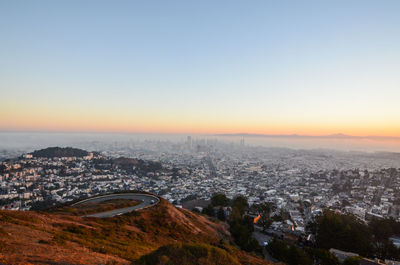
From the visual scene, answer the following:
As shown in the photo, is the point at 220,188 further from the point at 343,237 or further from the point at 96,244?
the point at 96,244

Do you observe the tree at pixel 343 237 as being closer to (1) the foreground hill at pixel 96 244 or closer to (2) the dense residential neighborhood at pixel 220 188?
(2) the dense residential neighborhood at pixel 220 188

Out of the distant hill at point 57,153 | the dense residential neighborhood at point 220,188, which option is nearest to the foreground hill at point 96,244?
the dense residential neighborhood at point 220,188

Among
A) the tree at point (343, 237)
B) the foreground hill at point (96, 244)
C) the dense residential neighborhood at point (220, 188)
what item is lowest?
the dense residential neighborhood at point (220, 188)

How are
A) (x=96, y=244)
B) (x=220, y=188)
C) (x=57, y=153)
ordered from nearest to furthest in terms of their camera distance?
1. (x=96, y=244)
2. (x=220, y=188)
3. (x=57, y=153)

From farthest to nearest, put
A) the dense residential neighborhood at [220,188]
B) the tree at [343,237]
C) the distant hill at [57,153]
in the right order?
the distant hill at [57,153] → the dense residential neighborhood at [220,188] → the tree at [343,237]

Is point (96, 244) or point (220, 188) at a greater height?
point (96, 244)

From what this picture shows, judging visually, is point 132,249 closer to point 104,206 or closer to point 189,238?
point 189,238

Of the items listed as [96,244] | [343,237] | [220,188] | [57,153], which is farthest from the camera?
[57,153]

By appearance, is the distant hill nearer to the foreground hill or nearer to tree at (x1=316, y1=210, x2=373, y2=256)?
the foreground hill

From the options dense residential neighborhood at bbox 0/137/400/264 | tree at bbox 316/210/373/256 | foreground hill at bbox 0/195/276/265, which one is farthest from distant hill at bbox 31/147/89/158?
tree at bbox 316/210/373/256

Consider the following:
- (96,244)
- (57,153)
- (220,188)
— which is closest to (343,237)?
(96,244)

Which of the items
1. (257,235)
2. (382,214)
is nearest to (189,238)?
(257,235)
